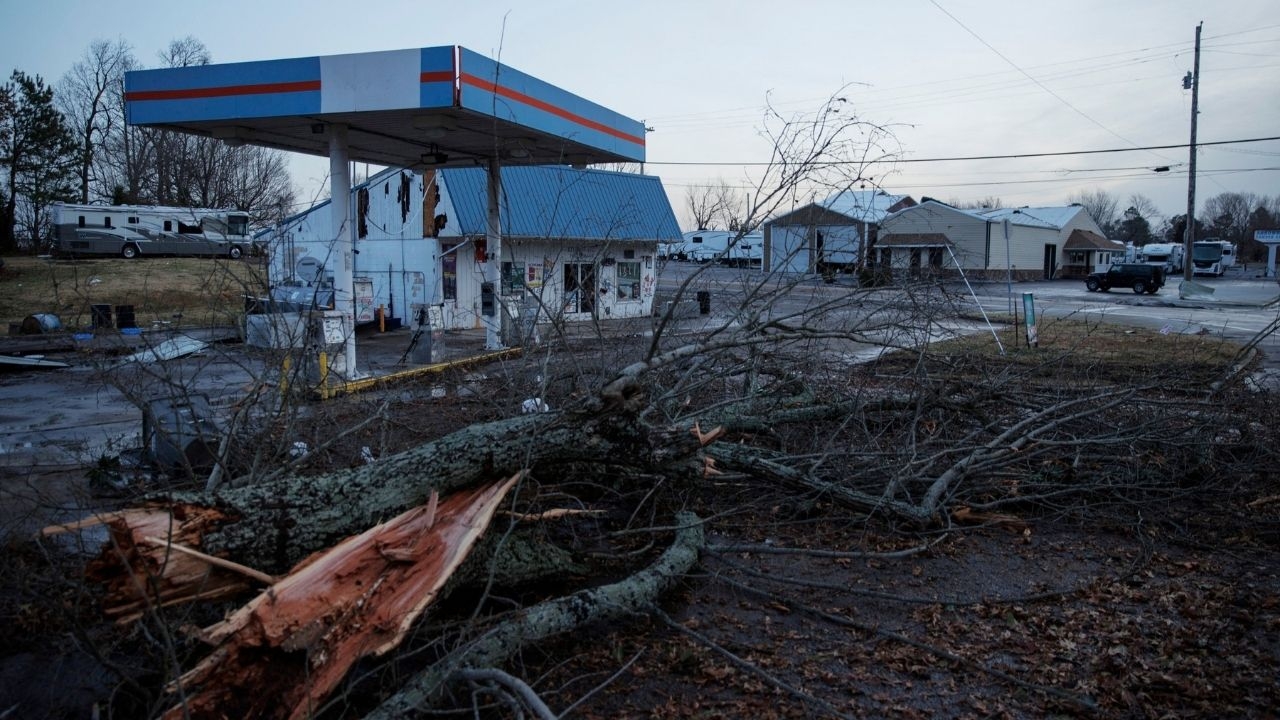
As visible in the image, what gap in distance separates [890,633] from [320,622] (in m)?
2.68

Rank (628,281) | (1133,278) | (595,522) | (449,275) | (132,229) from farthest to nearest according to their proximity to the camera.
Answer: (1133,278), (132,229), (628,281), (449,275), (595,522)

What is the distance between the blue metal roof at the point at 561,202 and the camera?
21.4 m

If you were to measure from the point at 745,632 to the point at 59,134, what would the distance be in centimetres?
4687

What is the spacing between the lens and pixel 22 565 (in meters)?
3.87

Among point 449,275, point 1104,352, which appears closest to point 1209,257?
point 1104,352

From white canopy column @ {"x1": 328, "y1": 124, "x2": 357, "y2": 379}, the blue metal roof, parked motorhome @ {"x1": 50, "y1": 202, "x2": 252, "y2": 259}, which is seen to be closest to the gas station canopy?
white canopy column @ {"x1": 328, "y1": 124, "x2": 357, "y2": 379}

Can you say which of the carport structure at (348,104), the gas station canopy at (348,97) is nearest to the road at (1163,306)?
the carport structure at (348,104)

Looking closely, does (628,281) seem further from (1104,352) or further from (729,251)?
(729,251)

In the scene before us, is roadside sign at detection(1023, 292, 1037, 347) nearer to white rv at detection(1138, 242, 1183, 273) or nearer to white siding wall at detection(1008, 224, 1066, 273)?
white siding wall at detection(1008, 224, 1066, 273)

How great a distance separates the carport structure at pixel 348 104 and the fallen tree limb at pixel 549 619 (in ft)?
26.2

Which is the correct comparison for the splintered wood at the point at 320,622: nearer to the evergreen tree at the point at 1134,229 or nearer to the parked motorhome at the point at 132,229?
the parked motorhome at the point at 132,229

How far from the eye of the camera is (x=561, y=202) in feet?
74.9

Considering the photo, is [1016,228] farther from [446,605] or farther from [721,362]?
[446,605]

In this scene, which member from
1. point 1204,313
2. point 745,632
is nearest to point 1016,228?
point 1204,313
